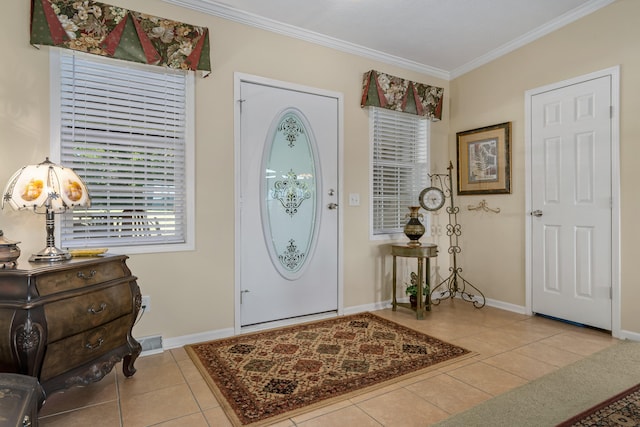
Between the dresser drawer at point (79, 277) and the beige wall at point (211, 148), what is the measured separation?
0.49 metres

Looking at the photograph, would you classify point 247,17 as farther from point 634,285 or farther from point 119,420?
point 634,285

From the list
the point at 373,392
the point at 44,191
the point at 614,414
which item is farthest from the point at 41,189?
the point at 614,414

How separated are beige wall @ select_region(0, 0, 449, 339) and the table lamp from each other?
1.29 ft

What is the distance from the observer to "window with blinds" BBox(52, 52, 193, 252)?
2.40 metres

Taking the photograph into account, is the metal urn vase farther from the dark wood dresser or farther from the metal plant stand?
the dark wood dresser

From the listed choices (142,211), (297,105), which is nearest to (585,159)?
(297,105)

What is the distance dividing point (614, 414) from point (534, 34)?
311cm

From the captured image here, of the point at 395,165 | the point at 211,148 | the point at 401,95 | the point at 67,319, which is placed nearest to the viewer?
the point at 67,319

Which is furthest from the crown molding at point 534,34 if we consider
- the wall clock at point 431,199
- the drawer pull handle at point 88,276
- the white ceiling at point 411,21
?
the drawer pull handle at point 88,276

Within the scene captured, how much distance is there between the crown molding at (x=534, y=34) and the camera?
2926mm

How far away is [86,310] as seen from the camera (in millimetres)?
1857

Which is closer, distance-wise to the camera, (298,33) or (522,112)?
(298,33)

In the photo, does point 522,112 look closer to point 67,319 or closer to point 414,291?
A: point 414,291

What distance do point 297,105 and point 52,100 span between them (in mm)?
1782
